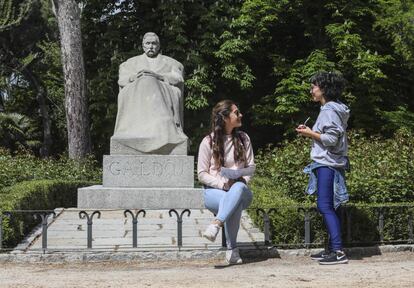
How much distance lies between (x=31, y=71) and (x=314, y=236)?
24.6 meters

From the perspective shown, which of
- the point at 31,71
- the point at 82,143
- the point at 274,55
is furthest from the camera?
the point at 31,71

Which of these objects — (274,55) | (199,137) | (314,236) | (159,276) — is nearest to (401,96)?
(274,55)

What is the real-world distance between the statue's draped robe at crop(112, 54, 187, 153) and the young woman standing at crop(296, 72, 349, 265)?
5018mm

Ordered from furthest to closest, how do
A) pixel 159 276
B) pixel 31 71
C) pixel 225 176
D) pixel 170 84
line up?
1. pixel 31 71
2. pixel 170 84
3. pixel 225 176
4. pixel 159 276

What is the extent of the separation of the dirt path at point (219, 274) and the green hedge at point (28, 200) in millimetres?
926

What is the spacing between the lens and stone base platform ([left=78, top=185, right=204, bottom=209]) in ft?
34.3

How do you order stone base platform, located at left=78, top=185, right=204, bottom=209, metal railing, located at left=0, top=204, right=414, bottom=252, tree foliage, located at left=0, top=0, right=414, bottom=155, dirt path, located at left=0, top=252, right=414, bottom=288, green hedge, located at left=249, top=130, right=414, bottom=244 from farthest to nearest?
tree foliage, located at left=0, top=0, right=414, bottom=155
stone base platform, located at left=78, top=185, right=204, bottom=209
green hedge, located at left=249, top=130, right=414, bottom=244
metal railing, located at left=0, top=204, right=414, bottom=252
dirt path, located at left=0, top=252, right=414, bottom=288

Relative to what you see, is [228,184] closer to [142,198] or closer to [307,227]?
[307,227]

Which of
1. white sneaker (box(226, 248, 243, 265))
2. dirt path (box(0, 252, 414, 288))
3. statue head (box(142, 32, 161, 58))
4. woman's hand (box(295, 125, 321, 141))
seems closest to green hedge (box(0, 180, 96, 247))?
dirt path (box(0, 252, 414, 288))

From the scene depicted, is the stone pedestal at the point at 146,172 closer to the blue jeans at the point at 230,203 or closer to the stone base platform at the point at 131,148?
the stone base platform at the point at 131,148

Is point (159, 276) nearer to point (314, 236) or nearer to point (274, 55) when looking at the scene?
point (314, 236)

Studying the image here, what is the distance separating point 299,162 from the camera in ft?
35.6

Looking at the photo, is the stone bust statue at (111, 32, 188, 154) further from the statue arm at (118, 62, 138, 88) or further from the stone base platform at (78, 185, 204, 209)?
the stone base platform at (78, 185, 204, 209)

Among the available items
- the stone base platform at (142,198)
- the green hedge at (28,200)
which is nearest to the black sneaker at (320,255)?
the green hedge at (28,200)
